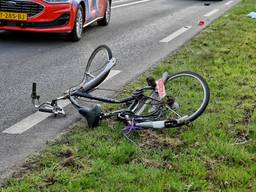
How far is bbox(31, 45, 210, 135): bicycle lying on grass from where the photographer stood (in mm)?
5045

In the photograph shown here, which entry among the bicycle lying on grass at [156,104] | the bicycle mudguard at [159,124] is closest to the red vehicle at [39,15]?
the bicycle lying on grass at [156,104]

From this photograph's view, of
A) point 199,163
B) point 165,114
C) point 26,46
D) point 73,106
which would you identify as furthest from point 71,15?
point 199,163

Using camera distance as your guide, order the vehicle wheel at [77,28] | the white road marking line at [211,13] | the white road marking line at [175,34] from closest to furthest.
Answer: the vehicle wheel at [77,28] → the white road marking line at [175,34] → the white road marking line at [211,13]

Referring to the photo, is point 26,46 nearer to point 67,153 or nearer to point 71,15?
point 71,15

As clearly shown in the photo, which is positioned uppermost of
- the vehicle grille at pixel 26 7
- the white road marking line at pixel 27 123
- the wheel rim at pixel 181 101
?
the vehicle grille at pixel 26 7

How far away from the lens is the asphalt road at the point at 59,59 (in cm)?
505

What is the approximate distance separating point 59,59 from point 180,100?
3438 mm

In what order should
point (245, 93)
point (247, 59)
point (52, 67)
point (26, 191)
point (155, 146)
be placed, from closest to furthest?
point (26, 191) < point (155, 146) < point (245, 93) < point (52, 67) < point (247, 59)

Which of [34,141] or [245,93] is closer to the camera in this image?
[34,141]

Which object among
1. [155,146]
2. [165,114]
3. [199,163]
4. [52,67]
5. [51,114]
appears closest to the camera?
[199,163]

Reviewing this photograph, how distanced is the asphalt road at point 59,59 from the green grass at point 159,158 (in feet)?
0.95

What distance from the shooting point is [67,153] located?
176 inches

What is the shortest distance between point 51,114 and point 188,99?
4.79 ft

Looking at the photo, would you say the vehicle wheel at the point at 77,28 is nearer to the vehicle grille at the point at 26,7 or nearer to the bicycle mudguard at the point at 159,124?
the vehicle grille at the point at 26,7
